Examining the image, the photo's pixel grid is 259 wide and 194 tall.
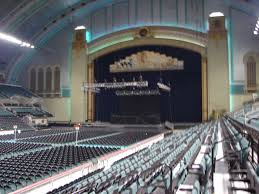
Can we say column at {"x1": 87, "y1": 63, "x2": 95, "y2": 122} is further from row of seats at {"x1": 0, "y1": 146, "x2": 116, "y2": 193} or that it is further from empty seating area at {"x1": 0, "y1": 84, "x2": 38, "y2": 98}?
row of seats at {"x1": 0, "y1": 146, "x2": 116, "y2": 193}

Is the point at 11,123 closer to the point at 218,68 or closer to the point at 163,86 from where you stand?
the point at 163,86

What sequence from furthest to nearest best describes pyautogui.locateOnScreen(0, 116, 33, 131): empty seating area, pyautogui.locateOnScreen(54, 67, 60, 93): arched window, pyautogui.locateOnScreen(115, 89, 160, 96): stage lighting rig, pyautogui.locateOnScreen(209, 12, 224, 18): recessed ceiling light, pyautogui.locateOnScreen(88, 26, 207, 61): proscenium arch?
pyautogui.locateOnScreen(54, 67, 60, 93): arched window → pyautogui.locateOnScreen(115, 89, 160, 96): stage lighting rig → pyautogui.locateOnScreen(88, 26, 207, 61): proscenium arch → pyautogui.locateOnScreen(209, 12, 224, 18): recessed ceiling light → pyautogui.locateOnScreen(0, 116, 33, 131): empty seating area

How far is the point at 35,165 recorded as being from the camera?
9211mm

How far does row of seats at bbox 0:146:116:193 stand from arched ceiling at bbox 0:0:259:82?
1925 centimetres

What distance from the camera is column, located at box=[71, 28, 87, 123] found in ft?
102

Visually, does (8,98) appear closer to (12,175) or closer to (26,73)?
(26,73)

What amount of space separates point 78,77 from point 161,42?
31.0 ft

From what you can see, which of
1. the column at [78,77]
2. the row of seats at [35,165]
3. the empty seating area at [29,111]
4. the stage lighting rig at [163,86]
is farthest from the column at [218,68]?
the row of seats at [35,165]

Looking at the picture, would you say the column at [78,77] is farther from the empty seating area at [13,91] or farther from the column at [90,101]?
the empty seating area at [13,91]

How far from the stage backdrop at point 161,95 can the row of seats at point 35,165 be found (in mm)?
18157

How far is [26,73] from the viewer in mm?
34312

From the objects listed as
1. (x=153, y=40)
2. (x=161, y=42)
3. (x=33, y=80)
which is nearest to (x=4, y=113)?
(x=33, y=80)

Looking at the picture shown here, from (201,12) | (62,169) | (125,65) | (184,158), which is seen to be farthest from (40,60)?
(184,158)

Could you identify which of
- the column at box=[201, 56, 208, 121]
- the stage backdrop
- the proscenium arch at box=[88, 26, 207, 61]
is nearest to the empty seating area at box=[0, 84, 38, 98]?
the stage backdrop
